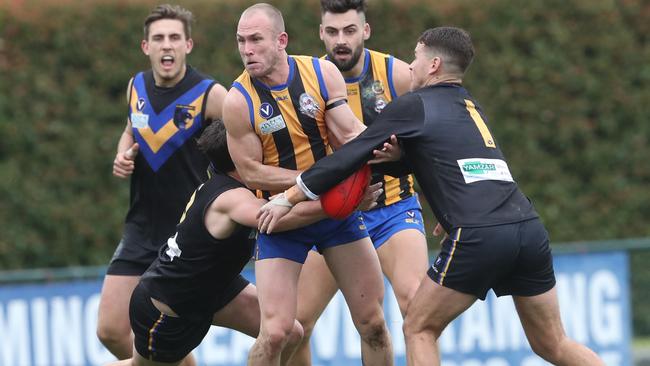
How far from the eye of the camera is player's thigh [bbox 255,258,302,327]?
25.7 ft

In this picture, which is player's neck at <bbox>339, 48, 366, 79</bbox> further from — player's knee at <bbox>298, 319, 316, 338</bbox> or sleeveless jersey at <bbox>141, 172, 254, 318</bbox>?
player's knee at <bbox>298, 319, 316, 338</bbox>

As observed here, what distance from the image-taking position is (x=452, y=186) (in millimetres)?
7500

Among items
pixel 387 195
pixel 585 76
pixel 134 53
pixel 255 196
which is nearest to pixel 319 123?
pixel 255 196

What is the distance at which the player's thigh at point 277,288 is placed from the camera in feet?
25.7

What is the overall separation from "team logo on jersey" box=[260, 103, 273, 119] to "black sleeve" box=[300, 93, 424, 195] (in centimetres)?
46

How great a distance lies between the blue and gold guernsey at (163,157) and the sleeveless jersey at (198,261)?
3.48 ft

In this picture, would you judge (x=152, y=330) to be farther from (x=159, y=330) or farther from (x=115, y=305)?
(x=115, y=305)

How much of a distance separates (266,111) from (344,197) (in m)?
0.73

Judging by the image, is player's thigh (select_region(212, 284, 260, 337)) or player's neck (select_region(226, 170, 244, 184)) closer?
player's neck (select_region(226, 170, 244, 184))

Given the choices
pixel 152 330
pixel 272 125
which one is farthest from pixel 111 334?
pixel 272 125

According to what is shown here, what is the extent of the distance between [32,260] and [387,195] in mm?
5670

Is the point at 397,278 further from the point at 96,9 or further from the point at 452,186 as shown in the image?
the point at 96,9

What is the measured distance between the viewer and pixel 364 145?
24.6ft

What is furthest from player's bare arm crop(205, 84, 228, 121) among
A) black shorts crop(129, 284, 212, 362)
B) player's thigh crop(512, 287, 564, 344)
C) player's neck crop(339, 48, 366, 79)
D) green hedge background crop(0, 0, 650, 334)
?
green hedge background crop(0, 0, 650, 334)
